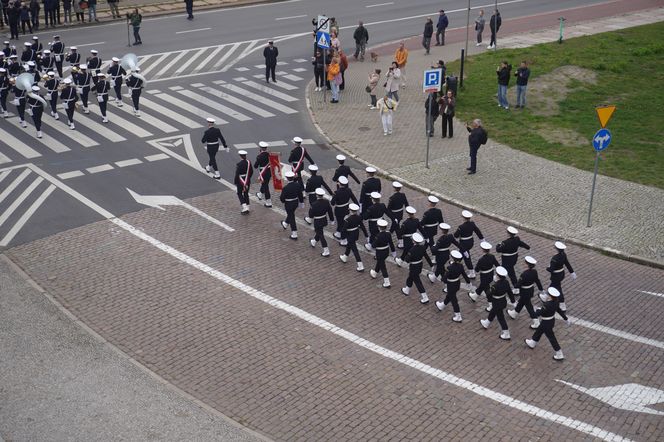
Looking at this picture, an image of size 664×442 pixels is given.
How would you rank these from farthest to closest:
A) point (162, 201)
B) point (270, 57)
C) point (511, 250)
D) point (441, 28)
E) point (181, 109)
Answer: point (441, 28) → point (270, 57) → point (181, 109) → point (162, 201) → point (511, 250)

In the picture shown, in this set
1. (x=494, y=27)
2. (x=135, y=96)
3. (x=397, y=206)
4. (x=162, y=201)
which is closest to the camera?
(x=397, y=206)

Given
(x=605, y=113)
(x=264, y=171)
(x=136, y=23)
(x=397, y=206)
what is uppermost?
(x=136, y=23)

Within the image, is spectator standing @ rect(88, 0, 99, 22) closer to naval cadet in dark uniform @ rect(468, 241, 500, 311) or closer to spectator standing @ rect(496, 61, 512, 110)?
spectator standing @ rect(496, 61, 512, 110)

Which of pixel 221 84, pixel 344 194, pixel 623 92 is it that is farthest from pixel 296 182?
pixel 623 92

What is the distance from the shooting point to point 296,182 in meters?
20.2

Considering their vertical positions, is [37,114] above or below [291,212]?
above

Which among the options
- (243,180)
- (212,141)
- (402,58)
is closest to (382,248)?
(243,180)

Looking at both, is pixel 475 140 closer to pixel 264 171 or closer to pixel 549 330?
pixel 264 171

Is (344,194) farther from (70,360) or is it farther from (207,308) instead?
(70,360)

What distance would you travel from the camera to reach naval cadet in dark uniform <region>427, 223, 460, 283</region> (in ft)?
57.7

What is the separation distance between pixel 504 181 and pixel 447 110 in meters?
3.93

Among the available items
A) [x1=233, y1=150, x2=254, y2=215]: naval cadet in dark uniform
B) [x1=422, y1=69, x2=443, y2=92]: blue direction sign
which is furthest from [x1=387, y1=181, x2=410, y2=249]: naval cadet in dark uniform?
[x1=422, y1=69, x2=443, y2=92]: blue direction sign

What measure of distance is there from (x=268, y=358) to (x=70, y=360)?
3.52m

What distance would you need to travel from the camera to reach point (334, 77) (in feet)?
98.2
